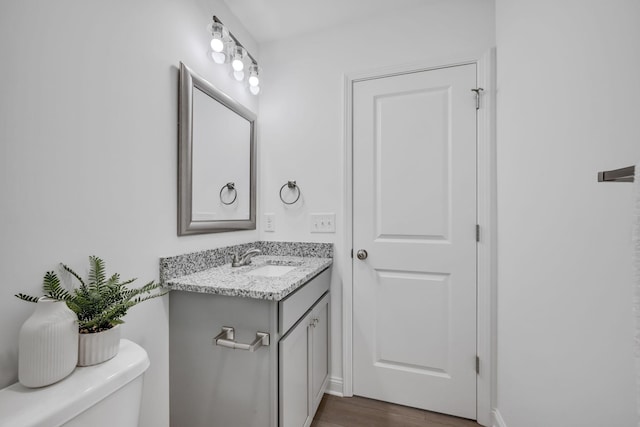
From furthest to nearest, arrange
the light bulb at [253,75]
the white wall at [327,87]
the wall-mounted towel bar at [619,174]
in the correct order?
the light bulb at [253,75]
the white wall at [327,87]
the wall-mounted towel bar at [619,174]

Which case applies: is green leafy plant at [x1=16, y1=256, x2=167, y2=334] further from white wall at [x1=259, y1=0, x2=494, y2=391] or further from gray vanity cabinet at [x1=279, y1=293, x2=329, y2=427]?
white wall at [x1=259, y1=0, x2=494, y2=391]

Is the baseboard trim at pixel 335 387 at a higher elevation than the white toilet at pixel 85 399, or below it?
below

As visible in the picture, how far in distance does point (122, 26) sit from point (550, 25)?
1.55m

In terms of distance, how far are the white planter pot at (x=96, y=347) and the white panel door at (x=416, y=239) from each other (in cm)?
125

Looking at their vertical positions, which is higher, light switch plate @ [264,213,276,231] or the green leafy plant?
light switch plate @ [264,213,276,231]

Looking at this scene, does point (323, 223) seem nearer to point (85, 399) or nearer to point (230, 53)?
point (230, 53)

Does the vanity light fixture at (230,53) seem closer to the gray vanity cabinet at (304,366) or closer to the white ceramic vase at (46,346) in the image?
the white ceramic vase at (46,346)

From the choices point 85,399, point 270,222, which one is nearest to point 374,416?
point 270,222

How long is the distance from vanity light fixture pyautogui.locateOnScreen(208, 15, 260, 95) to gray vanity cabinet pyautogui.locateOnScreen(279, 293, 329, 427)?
142 cm

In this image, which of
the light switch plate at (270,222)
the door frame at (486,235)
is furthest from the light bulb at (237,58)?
the door frame at (486,235)

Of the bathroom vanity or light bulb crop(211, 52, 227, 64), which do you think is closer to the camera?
the bathroom vanity

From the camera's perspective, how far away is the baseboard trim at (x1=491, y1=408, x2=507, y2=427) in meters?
1.34

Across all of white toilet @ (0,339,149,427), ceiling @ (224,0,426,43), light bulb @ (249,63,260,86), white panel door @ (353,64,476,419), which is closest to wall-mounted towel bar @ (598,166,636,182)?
white panel door @ (353,64,476,419)

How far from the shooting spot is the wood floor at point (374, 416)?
4.81 feet
